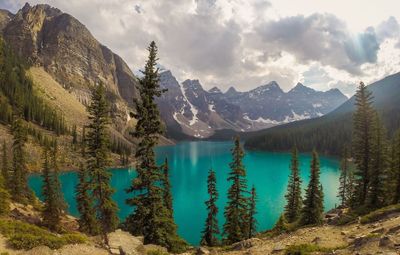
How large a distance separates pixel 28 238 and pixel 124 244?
22.0 feet

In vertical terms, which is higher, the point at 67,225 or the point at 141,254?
the point at 141,254

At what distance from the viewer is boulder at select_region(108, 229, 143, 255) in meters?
21.5

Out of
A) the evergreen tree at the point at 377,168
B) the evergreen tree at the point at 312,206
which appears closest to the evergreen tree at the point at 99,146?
the evergreen tree at the point at 312,206

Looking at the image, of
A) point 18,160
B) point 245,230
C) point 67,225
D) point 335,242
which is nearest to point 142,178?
point 335,242

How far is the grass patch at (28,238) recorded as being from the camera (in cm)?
1912

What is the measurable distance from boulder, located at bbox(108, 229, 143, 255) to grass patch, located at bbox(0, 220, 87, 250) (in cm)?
243

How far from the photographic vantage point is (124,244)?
920 inches

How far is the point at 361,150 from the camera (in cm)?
4447

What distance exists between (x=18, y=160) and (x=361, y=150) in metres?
61.5

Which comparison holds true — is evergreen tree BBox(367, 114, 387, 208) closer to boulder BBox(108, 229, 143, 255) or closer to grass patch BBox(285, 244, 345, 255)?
grass patch BBox(285, 244, 345, 255)

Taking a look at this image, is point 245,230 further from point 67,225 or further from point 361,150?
point 67,225

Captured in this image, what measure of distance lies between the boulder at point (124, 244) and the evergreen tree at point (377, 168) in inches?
1206

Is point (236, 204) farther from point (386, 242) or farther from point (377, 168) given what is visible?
point (386, 242)

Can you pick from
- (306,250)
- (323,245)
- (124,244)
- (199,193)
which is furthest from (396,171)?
(199,193)
